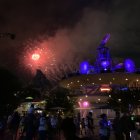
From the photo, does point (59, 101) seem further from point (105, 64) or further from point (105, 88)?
point (105, 64)

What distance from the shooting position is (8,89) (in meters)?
57.7

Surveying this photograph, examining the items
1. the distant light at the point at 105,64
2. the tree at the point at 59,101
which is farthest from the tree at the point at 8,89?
the distant light at the point at 105,64

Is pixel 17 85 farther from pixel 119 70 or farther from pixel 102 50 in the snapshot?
pixel 102 50

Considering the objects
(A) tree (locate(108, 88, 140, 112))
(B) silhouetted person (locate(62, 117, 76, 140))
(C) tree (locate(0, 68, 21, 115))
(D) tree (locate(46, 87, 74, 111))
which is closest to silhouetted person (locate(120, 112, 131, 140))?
(B) silhouetted person (locate(62, 117, 76, 140))

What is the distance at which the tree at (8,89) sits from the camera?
5631cm

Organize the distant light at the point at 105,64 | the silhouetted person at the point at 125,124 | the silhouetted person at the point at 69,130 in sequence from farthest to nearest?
1. the distant light at the point at 105,64
2. the silhouetted person at the point at 125,124
3. the silhouetted person at the point at 69,130

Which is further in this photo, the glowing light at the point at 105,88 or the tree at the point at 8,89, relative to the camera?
the glowing light at the point at 105,88

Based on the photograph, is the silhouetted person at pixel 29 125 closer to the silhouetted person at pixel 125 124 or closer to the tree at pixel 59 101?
the silhouetted person at pixel 125 124

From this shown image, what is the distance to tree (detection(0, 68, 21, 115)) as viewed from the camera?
56.3 metres

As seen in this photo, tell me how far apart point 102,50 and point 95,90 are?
24.2 meters

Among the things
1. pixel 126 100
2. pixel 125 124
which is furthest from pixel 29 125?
pixel 126 100

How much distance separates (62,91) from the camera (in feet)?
238

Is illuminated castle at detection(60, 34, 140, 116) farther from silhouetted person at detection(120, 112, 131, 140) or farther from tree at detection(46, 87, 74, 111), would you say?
silhouetted person at detection(120, 112, 131, 140)

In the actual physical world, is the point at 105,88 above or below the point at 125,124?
above
